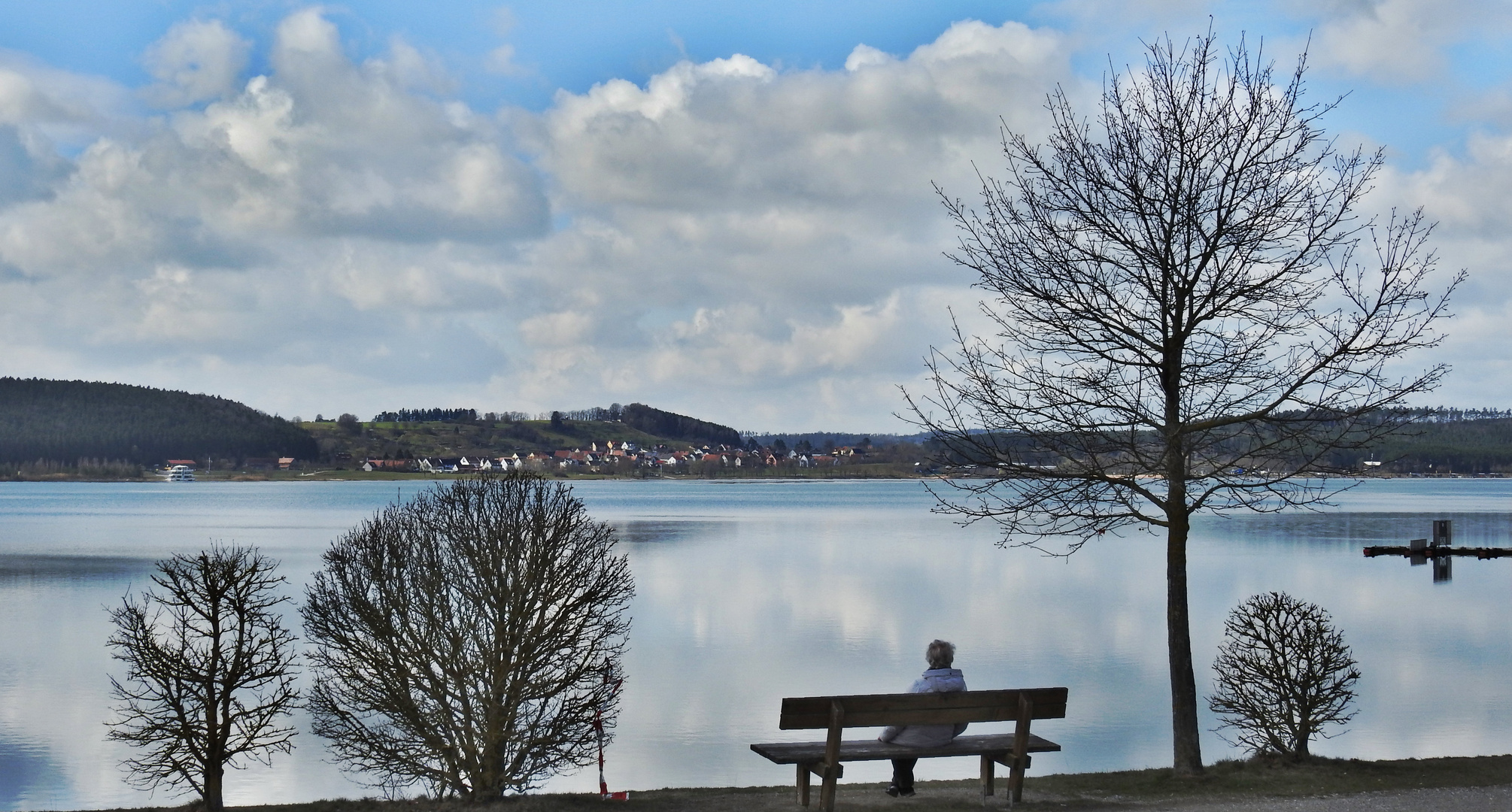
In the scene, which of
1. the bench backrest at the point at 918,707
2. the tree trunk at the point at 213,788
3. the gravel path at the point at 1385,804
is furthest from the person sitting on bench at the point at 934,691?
the tree trunk at the point at 213,788

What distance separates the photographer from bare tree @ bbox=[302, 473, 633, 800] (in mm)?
11875

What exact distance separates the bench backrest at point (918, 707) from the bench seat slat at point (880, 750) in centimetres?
23

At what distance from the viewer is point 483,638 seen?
512 inches

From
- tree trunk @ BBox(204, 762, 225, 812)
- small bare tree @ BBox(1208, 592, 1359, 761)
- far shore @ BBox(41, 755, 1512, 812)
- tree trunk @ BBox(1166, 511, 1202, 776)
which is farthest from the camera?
small bare tree @ BBox(1208, 592, 1359, 761)

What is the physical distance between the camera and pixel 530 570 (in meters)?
12.1

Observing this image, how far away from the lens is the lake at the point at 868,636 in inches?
719

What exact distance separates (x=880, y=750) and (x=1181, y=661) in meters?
3.22

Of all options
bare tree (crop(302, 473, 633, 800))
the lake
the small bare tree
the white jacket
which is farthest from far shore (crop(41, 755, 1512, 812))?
the lake

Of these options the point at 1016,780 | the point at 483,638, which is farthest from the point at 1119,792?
the point at 483,638

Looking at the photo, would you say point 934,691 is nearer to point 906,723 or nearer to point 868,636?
point 906,723

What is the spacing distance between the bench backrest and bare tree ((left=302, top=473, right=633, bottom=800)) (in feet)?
9.05

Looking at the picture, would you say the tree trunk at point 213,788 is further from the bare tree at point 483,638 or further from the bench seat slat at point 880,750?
the bench seat slat at point 880,750

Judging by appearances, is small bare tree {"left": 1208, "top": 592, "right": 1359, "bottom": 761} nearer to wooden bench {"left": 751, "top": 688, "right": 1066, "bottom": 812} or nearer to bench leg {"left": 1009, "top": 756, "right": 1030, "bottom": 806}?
wooden bench {"left": 751, "top": 688, "right": 1066, "bottom": 812}

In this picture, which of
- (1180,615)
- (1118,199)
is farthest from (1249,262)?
(1180,615)
